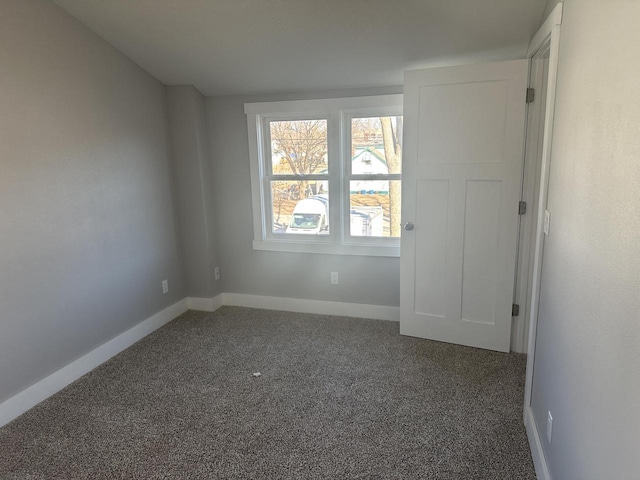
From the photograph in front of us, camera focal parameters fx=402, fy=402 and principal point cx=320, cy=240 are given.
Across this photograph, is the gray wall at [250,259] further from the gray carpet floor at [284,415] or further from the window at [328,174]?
the gray carpet floor at [284,415]

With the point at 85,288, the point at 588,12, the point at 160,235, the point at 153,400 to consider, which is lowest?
the point at 153,400

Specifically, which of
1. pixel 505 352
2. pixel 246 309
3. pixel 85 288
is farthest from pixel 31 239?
pixel 505 352

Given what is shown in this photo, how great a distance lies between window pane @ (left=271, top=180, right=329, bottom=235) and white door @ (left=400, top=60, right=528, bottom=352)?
843 millimetres

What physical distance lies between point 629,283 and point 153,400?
7.99ft

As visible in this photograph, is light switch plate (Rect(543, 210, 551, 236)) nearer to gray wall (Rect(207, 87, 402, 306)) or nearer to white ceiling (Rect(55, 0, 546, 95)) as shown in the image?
white ceiling (Rect(55, 0, 546, 95))

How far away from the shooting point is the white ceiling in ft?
7.77

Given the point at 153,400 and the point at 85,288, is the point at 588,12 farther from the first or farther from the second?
the point at 85,288

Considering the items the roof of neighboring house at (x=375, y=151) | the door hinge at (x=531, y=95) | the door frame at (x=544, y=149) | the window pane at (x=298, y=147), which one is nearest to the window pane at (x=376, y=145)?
the roof of neighboring house at (x=375, y=151)

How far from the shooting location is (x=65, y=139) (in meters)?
2.59

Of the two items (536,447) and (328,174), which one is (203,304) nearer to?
(328,174)

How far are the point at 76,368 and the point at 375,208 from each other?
250 centimetres

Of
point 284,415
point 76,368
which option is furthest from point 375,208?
point 76,368

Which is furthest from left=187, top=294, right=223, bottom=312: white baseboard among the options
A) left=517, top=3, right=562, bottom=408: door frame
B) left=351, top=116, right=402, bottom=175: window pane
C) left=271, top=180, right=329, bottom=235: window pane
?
left=517, top=3, right=562, bottom=408: door frame

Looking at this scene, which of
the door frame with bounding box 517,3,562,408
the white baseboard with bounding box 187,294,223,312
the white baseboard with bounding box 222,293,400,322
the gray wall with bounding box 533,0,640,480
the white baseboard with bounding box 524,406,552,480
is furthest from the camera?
the white baseboard with bounding box 187,294,223,312
